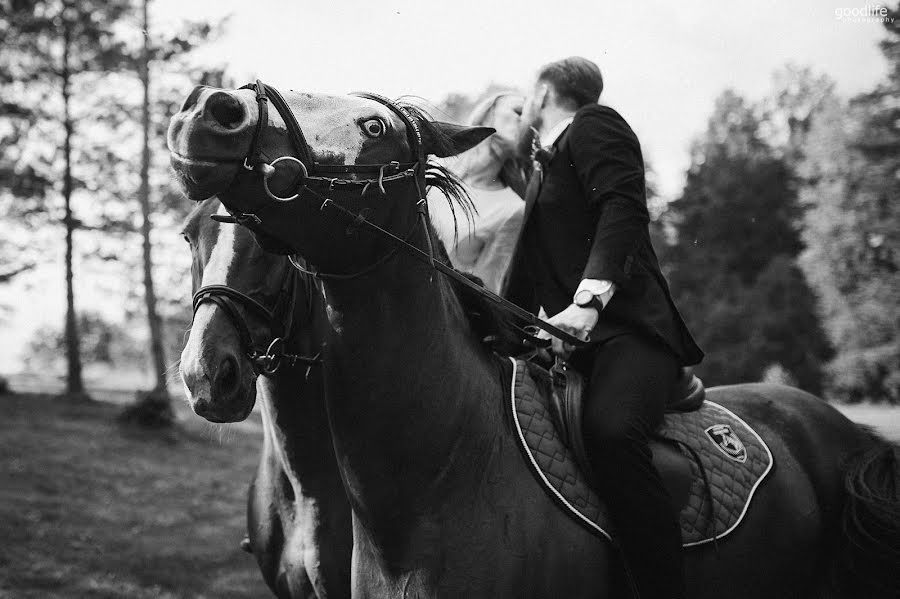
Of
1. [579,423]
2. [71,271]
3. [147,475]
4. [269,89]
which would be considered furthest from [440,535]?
[71,271]

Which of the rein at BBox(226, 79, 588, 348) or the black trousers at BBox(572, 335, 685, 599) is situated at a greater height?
the rein at BBox(226, 79, 588, 348)

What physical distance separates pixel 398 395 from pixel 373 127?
0.85 meters

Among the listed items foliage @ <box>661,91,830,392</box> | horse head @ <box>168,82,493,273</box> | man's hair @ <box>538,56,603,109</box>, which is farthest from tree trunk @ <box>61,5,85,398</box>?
foliage @ <box>661,91,830,392</box>

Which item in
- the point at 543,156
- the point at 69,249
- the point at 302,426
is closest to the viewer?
the point at 543,156

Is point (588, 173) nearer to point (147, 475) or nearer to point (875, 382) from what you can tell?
point (147, 475)

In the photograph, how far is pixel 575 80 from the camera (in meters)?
3.57

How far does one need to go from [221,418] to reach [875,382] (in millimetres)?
33854

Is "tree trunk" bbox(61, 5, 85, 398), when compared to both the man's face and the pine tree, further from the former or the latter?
the man's face

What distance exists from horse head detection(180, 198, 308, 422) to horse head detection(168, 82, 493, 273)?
21.2 inches

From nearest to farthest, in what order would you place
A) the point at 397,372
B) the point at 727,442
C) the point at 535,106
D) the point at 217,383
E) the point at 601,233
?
the point at 397,372 → the point at 217,383 → the point at 601,233 → the point at 727,442 → the point at 535,106

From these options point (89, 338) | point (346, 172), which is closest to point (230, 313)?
point (346, 172)

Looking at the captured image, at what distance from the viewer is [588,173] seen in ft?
10.3

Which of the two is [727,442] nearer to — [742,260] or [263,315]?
[263,315]

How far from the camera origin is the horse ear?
8.55 feet
